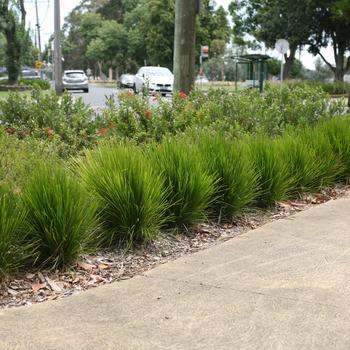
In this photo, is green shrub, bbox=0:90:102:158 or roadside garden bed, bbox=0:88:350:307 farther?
green shrub, bbox=0:90:102:158

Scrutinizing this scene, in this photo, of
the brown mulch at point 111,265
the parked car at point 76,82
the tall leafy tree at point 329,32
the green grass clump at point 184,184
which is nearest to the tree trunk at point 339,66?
the tall leafy tree at point 329,32

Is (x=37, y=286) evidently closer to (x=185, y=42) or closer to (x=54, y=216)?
(x=54, y=216)

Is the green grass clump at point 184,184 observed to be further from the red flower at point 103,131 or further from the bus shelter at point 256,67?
the bus shelter at point 256,67

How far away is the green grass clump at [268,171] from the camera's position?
593 centimetres

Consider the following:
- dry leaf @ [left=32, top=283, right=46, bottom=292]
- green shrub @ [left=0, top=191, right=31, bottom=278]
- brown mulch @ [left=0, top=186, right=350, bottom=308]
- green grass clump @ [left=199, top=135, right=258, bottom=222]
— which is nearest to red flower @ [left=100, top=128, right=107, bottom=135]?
green grass clump @ [left=199, top=135, right=258, bottom=222]

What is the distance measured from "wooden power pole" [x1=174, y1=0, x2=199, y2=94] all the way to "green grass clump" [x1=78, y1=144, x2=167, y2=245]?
557 cm

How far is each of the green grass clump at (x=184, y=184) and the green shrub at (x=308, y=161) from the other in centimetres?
149

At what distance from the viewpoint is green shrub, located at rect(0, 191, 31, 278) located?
3676mm

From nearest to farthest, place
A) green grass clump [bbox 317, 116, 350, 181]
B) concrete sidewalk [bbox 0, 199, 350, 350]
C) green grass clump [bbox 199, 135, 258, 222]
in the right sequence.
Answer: concrete sidewalk [bbox 0, 199, 350, 350]
green grass clump [bbox 199, 135, 258, 222]
green grass clump [bbox 317, 116, 350, 181]

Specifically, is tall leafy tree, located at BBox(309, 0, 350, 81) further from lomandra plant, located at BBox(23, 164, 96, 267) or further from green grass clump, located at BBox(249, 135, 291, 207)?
lomandra plant, located at BBox(23, 164, 96, 267)

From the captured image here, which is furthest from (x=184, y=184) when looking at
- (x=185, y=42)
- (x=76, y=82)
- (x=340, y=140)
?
(x=76, y=82)

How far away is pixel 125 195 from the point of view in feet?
14.6

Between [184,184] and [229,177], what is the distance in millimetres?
618

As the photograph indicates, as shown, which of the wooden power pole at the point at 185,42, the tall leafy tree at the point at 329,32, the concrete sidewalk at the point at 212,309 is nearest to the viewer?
the concrete sidewalk at the point at 212,309
